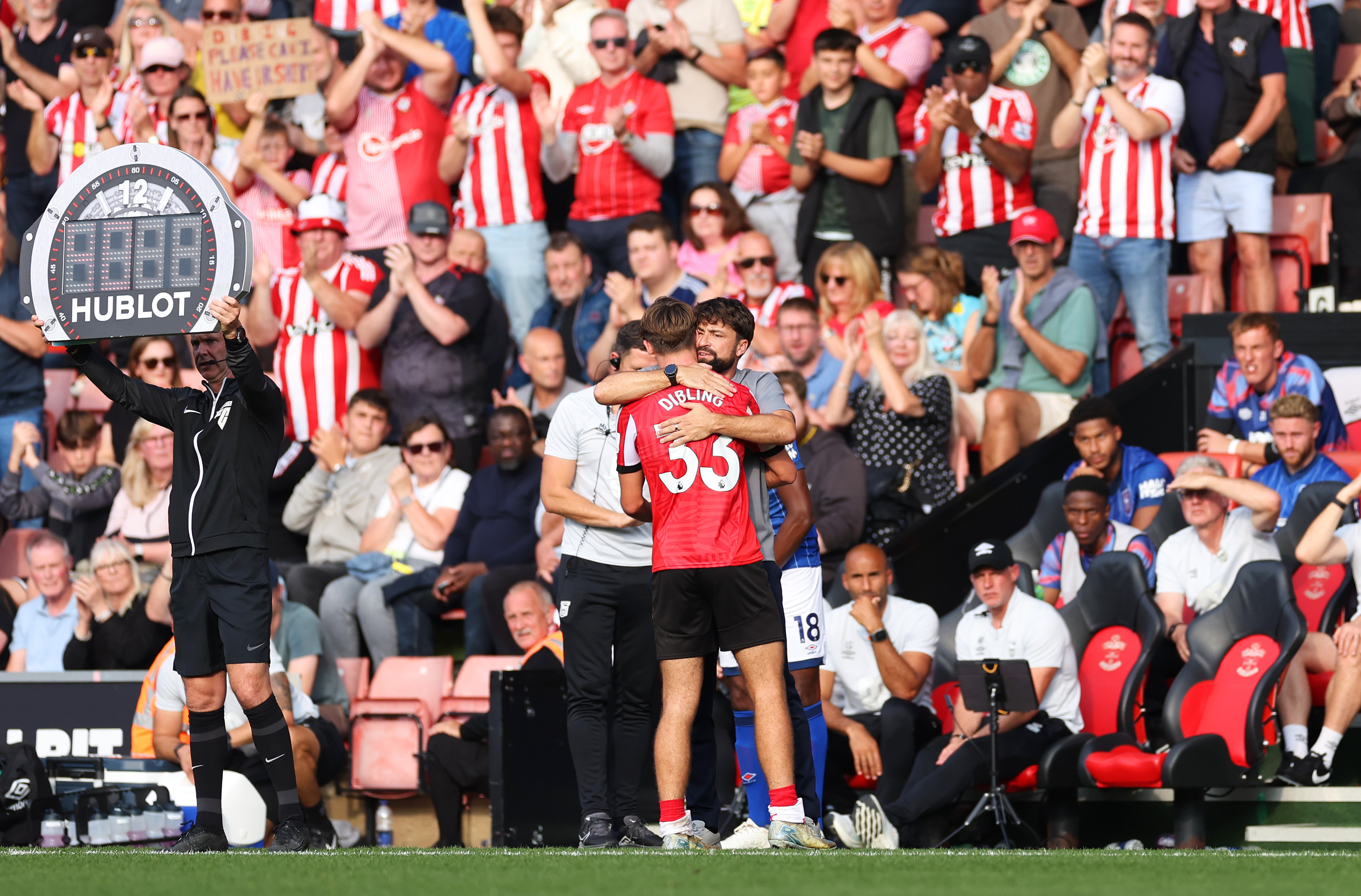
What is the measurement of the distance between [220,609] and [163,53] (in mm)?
7789

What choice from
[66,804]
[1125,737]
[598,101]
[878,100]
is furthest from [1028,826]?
[598,101]

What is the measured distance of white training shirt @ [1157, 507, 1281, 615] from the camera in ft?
29.5

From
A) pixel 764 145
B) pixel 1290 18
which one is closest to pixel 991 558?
pixel 764 145

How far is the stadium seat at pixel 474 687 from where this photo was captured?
949 centimetres

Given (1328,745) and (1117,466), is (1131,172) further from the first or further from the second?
Result: (1328,745)

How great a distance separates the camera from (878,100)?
11539 millimetres

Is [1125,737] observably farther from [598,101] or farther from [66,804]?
[598,101]

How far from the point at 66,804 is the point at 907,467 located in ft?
16.0

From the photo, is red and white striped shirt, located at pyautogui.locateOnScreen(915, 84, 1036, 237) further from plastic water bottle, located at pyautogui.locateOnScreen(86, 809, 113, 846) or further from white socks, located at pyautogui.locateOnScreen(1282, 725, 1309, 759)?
plastic water bottle, located at pyautogui.locateOnScreen(86, 809, 113, 846)

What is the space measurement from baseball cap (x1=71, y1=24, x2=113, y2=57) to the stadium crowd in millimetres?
110

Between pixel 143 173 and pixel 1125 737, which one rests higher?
pixel 143 173

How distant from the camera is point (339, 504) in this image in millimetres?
10992

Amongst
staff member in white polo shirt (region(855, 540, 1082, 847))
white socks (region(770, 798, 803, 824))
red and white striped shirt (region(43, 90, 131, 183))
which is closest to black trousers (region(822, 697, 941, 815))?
staff member in white polo shirt (region(855, 540, 1082, 847))

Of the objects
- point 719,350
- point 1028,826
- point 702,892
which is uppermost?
point 719,350
